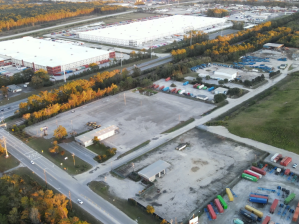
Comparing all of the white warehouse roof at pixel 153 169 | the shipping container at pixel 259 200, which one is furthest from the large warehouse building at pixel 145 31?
the shipping container at pixel 259 200

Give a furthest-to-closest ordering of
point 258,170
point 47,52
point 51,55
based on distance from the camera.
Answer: point 47,52
point 51,55
point 258,170

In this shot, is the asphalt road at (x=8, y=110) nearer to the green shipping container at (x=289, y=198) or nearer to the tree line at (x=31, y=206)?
the tree line at (x=31, y=206)

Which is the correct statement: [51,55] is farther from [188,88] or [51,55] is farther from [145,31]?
[145,31]

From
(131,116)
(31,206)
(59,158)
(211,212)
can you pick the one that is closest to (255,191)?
(211,212)

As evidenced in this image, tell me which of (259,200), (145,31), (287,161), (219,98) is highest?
(145,31)

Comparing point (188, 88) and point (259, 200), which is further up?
point (188, 88)

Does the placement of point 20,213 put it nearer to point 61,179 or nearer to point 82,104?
point 61,179
